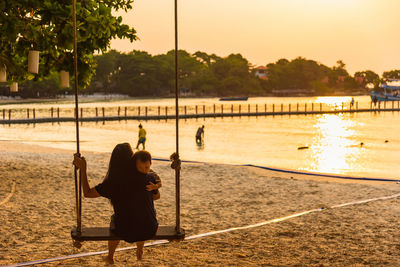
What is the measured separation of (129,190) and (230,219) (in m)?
4.71

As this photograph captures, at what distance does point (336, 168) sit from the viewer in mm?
19969

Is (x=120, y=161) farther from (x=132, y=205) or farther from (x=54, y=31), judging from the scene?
(x=54, y=31)

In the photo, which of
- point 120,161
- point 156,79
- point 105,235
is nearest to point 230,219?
point 105,235

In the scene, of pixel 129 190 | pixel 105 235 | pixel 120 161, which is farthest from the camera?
pixel 105 235

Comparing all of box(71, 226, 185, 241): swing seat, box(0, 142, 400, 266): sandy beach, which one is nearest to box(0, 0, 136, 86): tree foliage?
box(0, 142, 400, 266): sandy beach

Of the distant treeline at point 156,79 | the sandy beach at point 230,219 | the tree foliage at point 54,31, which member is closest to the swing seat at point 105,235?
the sandy beach at point 230,219

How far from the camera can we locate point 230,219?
9.24 meters

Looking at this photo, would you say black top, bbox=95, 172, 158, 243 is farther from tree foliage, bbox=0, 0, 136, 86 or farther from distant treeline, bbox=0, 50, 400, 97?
distant treeline, bbox=0, 50, 400, 97

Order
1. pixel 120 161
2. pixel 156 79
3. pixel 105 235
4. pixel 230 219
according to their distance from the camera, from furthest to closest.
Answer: pixel 156 79
pixel 230 219
pixel 105 235
pixel 120 161

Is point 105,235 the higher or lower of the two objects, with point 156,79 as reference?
lower

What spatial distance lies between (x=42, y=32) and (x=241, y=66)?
553 feet

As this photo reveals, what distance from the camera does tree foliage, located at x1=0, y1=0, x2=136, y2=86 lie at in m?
9.17

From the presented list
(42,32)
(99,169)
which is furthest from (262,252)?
(99,169)

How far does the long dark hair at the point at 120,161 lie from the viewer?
468 centimetres
